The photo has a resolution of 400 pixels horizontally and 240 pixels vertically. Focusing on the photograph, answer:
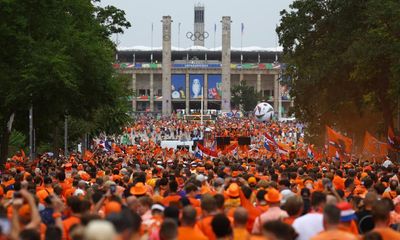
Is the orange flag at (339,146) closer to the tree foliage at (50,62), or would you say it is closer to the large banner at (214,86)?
the tree foliage at (50,62)

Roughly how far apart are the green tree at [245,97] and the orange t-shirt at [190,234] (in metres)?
163

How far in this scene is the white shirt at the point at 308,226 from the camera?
976cm

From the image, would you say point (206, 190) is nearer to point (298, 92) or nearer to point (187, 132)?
point (298, 92)

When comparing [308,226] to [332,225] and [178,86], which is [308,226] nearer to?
[332,225]

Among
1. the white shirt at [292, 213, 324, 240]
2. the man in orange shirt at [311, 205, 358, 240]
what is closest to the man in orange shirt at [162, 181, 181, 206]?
the white shirt at [292, 213, 324, 240]

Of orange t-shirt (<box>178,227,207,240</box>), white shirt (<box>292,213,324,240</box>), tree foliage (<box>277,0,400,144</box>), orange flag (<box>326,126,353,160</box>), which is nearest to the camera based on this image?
orange t-shirt (<box>178,227,207,240</box>)

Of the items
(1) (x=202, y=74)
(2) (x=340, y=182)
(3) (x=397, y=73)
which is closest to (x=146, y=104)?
(1) (x=202, y=74)

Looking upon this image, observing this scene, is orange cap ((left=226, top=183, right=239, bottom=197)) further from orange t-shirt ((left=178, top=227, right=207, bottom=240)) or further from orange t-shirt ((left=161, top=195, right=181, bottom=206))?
orange t-shirt ((left=178, top=227, right=207, bottom=240))

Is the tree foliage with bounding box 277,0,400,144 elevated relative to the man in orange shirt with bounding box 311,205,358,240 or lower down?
elevated

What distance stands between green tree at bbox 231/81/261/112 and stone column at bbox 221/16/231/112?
4.26 feet

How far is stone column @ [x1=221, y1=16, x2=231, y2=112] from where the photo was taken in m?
177

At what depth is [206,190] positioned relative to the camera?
14.2 metres

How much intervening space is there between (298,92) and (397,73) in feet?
48.6

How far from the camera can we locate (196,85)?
17762 centimetres
